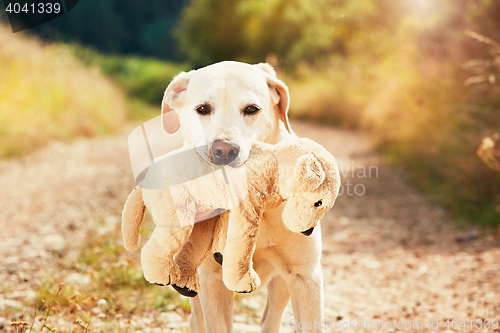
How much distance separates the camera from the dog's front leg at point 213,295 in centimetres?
266

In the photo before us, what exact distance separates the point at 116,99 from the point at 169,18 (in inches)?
1169

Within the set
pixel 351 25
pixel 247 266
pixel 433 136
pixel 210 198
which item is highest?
pixel 351 25

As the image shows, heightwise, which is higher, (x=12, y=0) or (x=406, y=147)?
(x=12, y=0)

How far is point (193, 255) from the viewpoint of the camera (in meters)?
2.28

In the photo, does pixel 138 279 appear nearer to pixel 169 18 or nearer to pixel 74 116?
pixel 74 116

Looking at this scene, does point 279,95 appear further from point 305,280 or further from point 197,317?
point 197,317

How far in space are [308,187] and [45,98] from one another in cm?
1218

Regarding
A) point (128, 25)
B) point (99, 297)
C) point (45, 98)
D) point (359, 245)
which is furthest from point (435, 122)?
point (128, 25)

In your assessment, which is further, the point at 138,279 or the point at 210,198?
the point at 138,279

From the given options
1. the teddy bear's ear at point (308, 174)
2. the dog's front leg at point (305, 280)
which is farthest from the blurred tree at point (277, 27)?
the teddy bear's ear at point (308, 174)

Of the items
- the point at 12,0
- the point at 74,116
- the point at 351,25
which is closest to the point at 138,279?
the point at 74,116

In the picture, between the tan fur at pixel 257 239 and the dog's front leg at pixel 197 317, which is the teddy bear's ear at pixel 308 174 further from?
the dog's front leg at pixel 197 317

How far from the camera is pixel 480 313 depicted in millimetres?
3785

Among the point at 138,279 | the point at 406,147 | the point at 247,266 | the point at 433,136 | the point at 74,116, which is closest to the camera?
the point at 247,266
